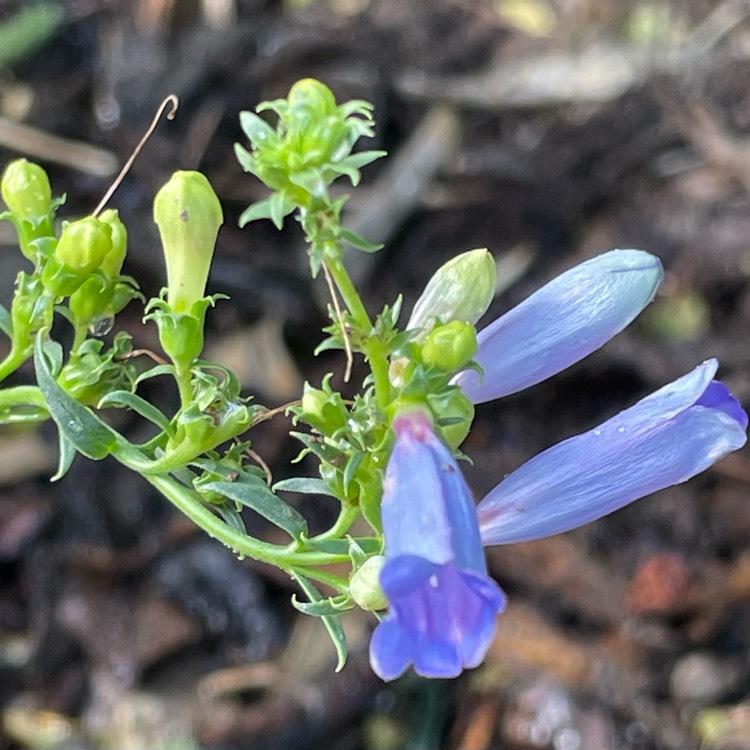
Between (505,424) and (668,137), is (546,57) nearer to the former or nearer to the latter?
(668,137)

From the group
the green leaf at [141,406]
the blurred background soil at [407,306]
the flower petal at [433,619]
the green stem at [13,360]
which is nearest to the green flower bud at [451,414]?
the flower petal at [433,619]

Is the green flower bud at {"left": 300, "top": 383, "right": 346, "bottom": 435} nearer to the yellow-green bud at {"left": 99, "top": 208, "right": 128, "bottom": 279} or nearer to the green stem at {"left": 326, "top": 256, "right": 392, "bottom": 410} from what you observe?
the green stem at {"left": 326, "top": 256, "right": 392, "bottom": 410}

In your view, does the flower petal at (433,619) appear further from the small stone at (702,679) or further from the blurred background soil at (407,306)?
the small stone at (702,679)

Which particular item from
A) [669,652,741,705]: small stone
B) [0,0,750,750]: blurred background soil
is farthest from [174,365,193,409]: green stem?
[669,652,741,705]: small stone

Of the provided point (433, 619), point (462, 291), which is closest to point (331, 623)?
point (433, 619)

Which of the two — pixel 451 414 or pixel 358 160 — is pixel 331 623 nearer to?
pixel 451 414

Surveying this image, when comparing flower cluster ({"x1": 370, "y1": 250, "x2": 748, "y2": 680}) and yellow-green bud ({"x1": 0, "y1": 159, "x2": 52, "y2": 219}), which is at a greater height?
yellow-green bud ({"x1": 0, "y1": 159, "x2": 52, "y2": 219})

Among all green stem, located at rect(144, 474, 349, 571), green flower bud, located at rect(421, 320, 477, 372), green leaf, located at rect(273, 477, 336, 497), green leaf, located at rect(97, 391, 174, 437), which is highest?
green flower bud, located at rect(421, 320, 477, 372)

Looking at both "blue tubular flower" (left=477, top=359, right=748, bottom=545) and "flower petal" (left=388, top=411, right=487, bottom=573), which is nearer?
"flower petal" (left=388, top=411, right=487, bottom=573)
